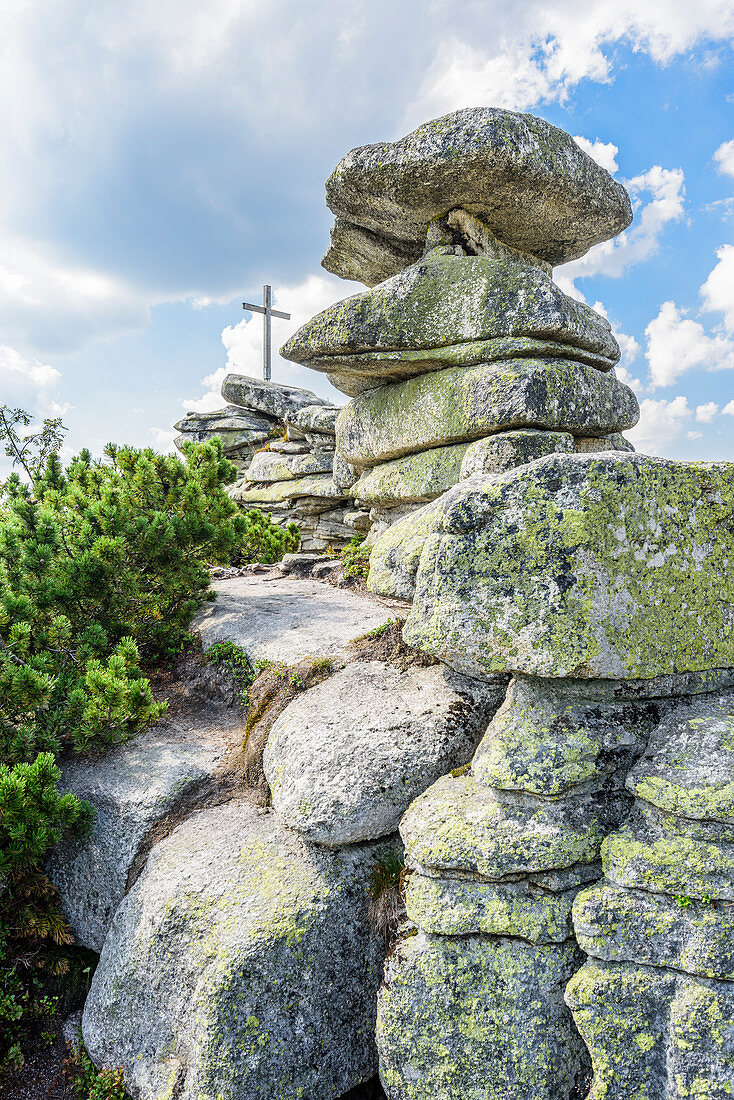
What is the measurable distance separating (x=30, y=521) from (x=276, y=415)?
2052 cm

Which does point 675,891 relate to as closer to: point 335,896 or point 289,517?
point 335,896

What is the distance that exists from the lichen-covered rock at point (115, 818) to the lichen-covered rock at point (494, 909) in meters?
3.09

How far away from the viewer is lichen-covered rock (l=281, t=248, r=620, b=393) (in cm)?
994

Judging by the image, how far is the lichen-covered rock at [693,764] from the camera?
424 cm

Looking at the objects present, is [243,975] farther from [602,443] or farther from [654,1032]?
[602,443]

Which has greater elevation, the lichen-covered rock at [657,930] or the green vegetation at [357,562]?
the green vegetation at [357,562]

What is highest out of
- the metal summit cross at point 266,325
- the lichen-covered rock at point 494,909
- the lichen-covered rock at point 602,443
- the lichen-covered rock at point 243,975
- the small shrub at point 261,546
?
the metal summit cross at point 266,325

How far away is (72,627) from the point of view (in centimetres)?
880

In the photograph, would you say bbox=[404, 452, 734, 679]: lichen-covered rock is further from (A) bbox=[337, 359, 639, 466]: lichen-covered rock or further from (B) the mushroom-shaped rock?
(B) the mushroom-shaped rock

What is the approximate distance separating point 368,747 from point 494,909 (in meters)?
1.74

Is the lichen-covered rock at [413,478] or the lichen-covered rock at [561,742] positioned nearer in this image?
the lichen-covered rock at [561,742]

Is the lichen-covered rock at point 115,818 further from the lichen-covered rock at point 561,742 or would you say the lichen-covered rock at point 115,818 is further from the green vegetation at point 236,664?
the lichen-covered rock at point 561,742

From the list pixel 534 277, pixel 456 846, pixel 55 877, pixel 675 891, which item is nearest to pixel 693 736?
pixel 675 891

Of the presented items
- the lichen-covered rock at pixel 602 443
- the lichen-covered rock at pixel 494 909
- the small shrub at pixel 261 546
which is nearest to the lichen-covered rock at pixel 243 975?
the lichen-covered rock at pixel 494 909
